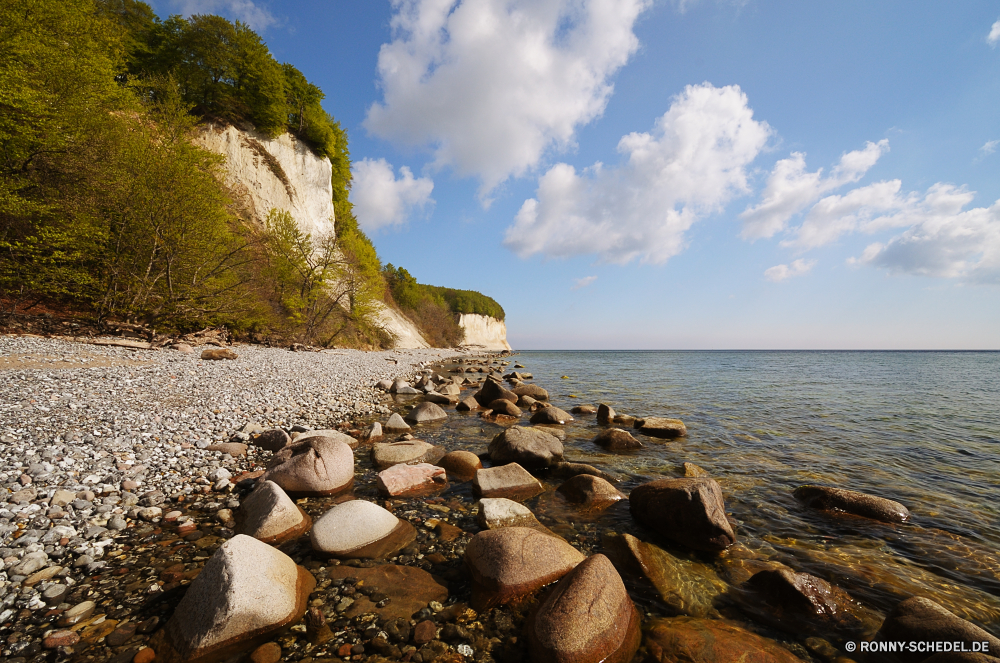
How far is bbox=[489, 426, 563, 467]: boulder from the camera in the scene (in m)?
6.40

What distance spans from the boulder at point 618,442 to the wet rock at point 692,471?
133 cm

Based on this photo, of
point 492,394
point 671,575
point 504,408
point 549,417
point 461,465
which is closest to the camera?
point 671,575

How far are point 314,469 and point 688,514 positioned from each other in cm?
473

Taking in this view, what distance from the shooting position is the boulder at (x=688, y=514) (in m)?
3.94

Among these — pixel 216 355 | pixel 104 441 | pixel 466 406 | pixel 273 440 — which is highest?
pixel 216 355

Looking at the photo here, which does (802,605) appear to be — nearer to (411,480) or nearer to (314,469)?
(411,480)

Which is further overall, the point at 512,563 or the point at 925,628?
the point at 512,563

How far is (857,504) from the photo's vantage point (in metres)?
4.88

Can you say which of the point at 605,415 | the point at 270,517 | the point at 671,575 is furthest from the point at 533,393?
the point at 270,517

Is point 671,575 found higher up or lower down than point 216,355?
lower down

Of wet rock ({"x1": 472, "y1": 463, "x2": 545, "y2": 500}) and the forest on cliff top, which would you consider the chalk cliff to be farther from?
wet rock ({"x1": 472, "y1": 463, "x2": 545, "y2": 500})

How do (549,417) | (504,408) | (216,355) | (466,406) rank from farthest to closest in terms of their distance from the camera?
(216,355) → (466,406) → (504,408) → (549,417)

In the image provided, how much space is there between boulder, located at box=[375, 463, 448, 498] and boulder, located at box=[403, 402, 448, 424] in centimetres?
376

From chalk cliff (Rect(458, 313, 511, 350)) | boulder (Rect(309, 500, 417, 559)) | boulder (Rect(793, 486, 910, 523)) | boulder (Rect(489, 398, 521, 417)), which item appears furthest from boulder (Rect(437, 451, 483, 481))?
chalk cliff (Rect(458, 313, 511, 350))
